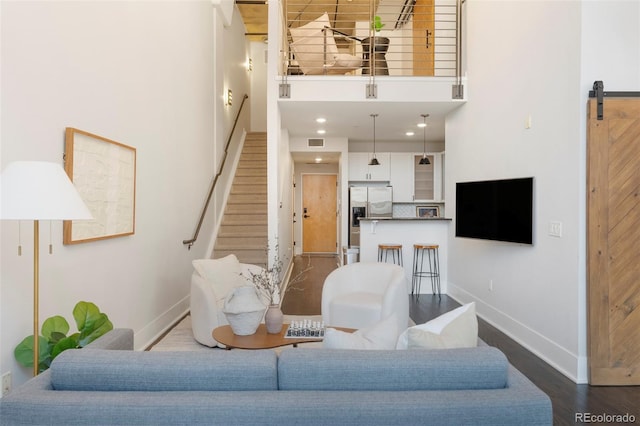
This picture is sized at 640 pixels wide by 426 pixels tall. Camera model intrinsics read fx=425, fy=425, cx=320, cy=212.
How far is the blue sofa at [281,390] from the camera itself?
4.54ft

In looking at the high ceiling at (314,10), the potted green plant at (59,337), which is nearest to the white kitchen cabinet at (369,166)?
the high ceiling at (314,10)

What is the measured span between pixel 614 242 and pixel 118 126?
391 cm

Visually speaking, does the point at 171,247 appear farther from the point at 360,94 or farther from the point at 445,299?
the point at 445,299

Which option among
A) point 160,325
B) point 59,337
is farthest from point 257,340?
point 160,325

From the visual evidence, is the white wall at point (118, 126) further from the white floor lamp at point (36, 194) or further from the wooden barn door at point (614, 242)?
the wooden barn door at point (614, 242)

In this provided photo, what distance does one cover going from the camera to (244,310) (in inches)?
117

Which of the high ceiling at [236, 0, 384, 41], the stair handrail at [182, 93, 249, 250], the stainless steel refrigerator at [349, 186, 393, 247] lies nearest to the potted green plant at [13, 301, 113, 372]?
the stair handrail at [182, 93, 249, 250]

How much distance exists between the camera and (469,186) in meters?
5.04

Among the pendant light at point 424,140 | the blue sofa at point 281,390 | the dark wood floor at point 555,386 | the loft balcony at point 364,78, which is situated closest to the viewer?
the blue sofa at point 281,390

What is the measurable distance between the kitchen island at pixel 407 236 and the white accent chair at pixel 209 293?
257cm

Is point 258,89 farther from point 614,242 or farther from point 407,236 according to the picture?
point 614,242

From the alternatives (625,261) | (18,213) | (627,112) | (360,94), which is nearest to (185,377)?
(18,213)

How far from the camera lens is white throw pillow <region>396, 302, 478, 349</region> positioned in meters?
1.71
